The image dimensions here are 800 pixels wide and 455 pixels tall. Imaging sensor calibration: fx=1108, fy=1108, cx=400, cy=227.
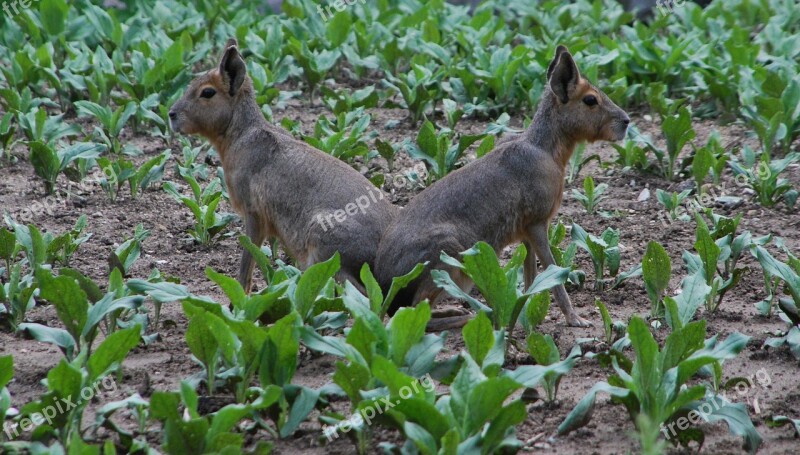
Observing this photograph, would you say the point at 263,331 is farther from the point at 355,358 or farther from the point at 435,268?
the point at 435,268

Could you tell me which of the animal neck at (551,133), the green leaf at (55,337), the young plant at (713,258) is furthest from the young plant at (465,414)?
the animal neck at (551,133)

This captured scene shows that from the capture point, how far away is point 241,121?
25.0 ft

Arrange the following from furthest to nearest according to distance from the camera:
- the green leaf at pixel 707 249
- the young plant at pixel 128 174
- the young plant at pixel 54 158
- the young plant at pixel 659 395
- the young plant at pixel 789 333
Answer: the young plant at pixel 128 174 < the young plant at pixel 54 158 < the green leaf at pixel 707 249 < the young plant at pixel 789 333 < the young plant at pixel 659 395

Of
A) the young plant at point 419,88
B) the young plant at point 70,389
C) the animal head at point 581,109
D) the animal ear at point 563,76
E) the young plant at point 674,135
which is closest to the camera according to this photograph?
the young plant at point 70,389

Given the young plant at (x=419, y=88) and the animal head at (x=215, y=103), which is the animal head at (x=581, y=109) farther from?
the young plant at (x=419, y=88)

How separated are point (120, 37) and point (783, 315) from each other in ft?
27.5

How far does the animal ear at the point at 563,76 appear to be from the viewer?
7.00 meters

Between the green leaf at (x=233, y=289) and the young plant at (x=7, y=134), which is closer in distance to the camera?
the green leaf at (x=233, y=289)

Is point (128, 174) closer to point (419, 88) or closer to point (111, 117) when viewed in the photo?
point (111, 117)

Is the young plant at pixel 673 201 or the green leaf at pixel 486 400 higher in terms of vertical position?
the green leaf at pixel 486 400

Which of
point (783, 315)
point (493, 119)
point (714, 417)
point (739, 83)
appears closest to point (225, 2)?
point (493, 119)

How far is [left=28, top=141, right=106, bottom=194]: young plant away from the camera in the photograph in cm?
841

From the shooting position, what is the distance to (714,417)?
15.4ft

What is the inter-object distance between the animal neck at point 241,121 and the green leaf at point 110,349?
301cm
